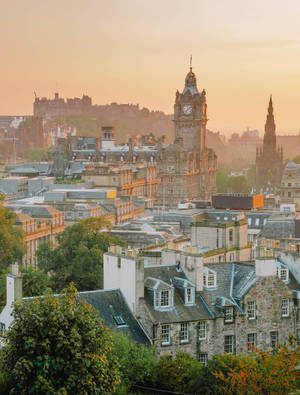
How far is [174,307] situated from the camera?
141 ft

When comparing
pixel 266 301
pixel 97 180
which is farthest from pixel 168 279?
pixel 97 180

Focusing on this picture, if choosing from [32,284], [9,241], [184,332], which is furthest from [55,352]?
[9,241]

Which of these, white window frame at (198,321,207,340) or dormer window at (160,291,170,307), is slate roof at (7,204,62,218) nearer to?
dormer window at (160,291,170,307)

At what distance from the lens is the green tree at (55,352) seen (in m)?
31.7

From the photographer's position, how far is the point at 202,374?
3762 centimetres

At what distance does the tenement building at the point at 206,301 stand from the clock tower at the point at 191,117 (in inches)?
5764

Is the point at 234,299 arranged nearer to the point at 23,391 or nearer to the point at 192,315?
the point at 192,315

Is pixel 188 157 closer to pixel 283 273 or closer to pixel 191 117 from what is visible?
pixel 191 117

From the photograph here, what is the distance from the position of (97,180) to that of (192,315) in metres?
102

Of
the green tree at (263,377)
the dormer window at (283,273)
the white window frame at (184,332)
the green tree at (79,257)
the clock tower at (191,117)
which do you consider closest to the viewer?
the green tree at (263,377)

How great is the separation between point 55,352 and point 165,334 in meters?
11.1

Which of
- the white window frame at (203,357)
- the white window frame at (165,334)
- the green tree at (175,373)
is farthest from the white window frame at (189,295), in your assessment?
the green tree at (175,373)

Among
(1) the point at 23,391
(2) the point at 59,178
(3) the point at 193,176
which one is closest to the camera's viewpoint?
(1) the point at 23,391

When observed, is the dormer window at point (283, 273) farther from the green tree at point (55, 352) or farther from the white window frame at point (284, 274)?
the green tree at point (55, 352)
